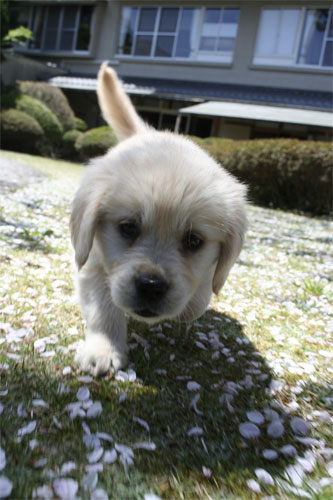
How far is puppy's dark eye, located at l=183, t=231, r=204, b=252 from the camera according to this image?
2.33 metres

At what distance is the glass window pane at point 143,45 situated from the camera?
74.7 feet

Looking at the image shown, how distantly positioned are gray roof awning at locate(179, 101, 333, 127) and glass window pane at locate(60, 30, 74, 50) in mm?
11285

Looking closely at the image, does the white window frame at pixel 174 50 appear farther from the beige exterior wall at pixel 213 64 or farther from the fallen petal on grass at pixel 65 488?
the fallen petal on grass at pixel 65 488

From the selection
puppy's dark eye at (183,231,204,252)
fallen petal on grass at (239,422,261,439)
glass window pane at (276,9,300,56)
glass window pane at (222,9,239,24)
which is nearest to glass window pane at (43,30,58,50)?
glass window pane at (222,9,239,24)

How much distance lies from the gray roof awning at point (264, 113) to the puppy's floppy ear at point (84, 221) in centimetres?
1475

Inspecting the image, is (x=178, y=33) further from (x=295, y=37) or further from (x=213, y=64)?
(x=295, y=37)

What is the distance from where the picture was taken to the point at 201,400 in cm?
207

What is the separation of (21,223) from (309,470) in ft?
14.1

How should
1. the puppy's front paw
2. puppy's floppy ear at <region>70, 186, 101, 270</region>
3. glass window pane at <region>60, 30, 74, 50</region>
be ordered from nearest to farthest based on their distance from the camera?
the puppy's front paw
puppy's floppy ear at <region>70, 186, 101, 270</region>
glass window pane at <region>60, 30, 74, 50</region>

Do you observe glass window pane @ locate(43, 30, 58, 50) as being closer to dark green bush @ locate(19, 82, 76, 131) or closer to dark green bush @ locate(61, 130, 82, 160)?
dark green bush @ locate(19, 82, 76, 131)

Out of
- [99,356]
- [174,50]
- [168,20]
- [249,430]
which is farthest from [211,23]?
[249,430]

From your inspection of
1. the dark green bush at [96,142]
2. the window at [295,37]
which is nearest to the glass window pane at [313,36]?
the window at [295,37]

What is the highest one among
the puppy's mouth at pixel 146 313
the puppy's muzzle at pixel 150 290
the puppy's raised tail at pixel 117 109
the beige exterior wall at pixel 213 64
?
the beige exterior wall at pixel 213 64

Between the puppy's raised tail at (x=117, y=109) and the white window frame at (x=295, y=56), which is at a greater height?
the white window frame at (x=295, y=56)
